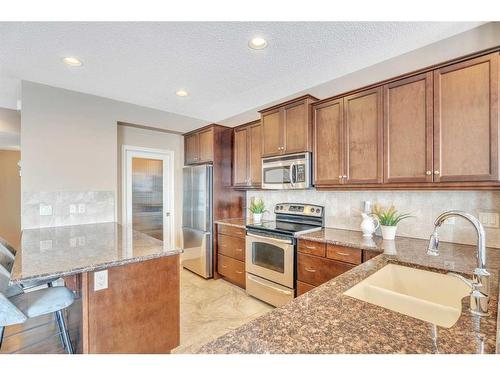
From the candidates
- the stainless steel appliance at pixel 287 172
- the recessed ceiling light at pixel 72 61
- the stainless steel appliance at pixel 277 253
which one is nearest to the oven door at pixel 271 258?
the stainless steel appliance at pixel 277 253

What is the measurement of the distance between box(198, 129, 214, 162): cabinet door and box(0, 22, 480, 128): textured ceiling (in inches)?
26.5

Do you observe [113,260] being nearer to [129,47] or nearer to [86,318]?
[86,318]

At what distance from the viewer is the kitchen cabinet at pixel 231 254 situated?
3.20 m

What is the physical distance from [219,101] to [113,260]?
2.65 m

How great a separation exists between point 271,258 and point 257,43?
2.12 metres

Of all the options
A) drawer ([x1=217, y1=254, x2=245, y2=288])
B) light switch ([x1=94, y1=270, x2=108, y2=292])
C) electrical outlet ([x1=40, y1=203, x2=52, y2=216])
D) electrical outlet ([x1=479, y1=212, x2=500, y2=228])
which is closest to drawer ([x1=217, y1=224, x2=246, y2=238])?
drawer ([x1=217, y1=254, x2=245, y2=288])

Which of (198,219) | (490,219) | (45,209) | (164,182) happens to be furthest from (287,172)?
(45,209)

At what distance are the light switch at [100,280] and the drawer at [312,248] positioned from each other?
5.42 ft

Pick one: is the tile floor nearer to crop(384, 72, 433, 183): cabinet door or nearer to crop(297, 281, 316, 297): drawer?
crop(297, 281, 316, 297): drawer

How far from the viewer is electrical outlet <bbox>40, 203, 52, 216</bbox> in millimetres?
2805

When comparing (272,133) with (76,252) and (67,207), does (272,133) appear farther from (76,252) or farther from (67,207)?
(67,207)

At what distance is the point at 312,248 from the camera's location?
229cm

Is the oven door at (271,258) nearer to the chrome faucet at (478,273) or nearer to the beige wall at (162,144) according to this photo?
the chrome faucet at (478,273)
